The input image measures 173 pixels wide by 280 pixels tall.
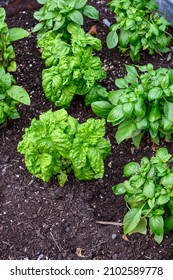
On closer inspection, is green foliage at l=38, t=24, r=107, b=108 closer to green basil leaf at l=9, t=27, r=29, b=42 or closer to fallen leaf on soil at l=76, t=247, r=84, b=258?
green basil leaf at l=9, t=27, r=29, b=42

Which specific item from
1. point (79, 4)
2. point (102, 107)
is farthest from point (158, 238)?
point (79, 4)

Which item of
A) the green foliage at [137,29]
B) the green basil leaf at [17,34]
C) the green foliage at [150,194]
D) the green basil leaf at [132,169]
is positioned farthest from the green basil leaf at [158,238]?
the green basil leaf at [17,34]

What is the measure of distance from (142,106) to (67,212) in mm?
802

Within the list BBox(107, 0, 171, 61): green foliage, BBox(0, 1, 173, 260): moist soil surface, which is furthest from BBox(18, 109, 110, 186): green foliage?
BBox(107, 0, 171, 61): green foliage

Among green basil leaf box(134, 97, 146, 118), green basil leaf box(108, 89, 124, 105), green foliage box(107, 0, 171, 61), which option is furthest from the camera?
green foliage box(107, 0, 171, 61)

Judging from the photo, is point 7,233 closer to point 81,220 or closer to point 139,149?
point 81,220

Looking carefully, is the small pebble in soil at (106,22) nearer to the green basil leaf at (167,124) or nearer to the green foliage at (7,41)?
the green foliage at (7,41)

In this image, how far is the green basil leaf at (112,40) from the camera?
178 inches

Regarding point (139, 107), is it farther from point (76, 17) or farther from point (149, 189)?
point (76, 17)

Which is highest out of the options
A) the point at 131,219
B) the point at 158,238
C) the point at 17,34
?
the point at 17,34

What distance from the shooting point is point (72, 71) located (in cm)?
396

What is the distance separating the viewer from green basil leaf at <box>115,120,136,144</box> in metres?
3.84

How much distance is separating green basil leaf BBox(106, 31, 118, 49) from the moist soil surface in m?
0.51

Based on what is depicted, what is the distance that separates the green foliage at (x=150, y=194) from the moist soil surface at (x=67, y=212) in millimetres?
146
